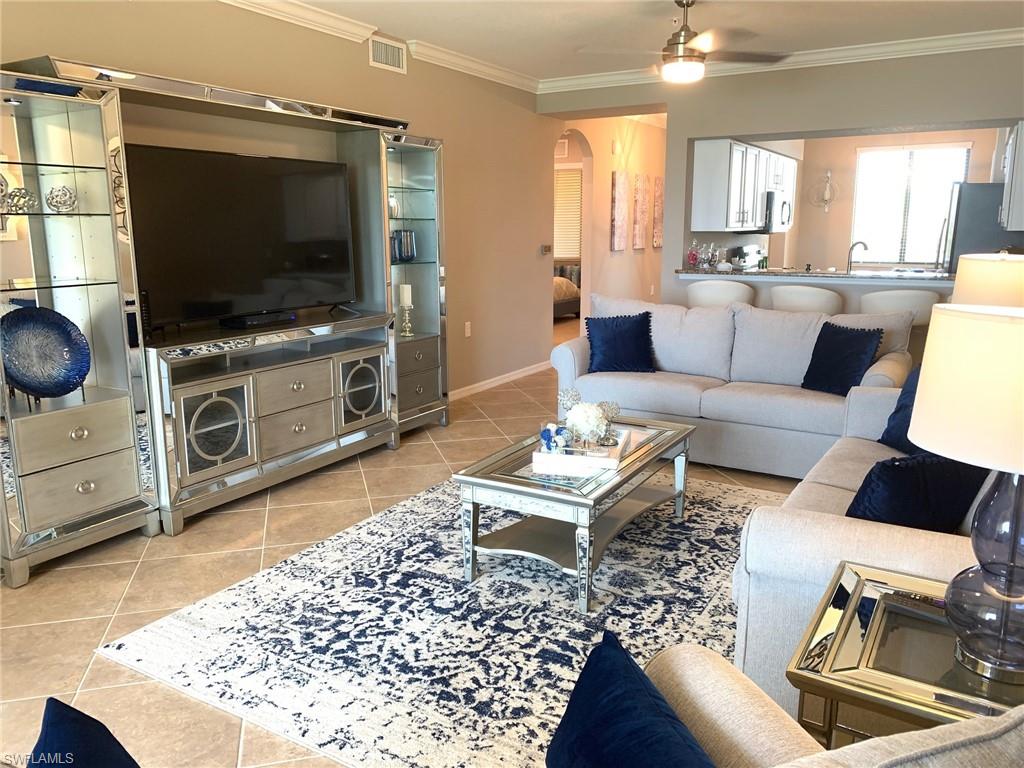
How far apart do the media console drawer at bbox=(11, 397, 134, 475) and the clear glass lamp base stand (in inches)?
124

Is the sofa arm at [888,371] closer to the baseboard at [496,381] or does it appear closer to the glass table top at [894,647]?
the glass table top at [894,647]

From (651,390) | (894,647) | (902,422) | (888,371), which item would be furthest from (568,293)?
(894,647)

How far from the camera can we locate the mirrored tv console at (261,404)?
3.45 meters

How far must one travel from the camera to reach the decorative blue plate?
2.90 meters

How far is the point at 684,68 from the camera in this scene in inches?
163

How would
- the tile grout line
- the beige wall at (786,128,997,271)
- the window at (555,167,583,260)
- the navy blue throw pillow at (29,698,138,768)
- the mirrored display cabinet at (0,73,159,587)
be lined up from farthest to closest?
the window at (555,167,583,260) → the beige wall at (786,128,997,271) → the mirrored display cabinet at (0,73,159,587) → the tile grout line → the navy blue throw pillow at (29,698,138,768)

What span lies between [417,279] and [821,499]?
3343 millimetres

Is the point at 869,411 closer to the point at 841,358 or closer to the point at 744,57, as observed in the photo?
the point at 841,358

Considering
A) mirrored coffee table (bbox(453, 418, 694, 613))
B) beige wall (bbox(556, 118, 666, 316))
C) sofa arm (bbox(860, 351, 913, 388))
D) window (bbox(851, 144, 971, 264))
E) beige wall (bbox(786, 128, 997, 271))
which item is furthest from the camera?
beige wall (bbox(786, 128, 997, 271))

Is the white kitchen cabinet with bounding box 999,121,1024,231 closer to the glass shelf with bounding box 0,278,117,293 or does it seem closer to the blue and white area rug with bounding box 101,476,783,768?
the blue and white area rug with bounding box 101,476,783,768

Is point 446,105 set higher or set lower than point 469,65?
lower

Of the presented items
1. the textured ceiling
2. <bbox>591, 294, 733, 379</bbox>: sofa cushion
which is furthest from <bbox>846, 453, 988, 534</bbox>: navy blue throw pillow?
the textured ceiling

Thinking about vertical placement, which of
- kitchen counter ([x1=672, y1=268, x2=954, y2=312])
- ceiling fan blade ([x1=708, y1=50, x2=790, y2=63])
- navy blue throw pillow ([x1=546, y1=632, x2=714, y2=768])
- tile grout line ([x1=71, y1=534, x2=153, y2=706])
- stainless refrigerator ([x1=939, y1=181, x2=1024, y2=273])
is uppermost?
ceiling fan blade ([x1=708, y1=50, x2=790, y2=63])

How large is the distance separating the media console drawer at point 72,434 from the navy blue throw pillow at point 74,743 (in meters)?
2.53
